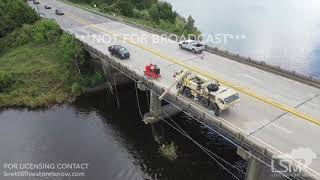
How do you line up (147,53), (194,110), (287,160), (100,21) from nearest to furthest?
1. (287,160)
2. (194,110)
3. (147,53)
4. (100,21)

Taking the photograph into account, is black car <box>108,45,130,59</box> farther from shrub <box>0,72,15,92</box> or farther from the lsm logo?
the lsm logo

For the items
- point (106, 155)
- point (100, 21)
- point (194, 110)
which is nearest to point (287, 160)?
point (194, 110)

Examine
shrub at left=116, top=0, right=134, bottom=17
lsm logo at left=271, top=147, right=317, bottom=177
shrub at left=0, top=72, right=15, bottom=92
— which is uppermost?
shrub at left=116, top=0, right=134, bottom=17

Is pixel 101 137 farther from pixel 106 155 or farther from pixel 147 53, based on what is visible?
pixel 147 53

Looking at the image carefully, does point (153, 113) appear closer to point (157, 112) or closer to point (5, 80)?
point (157, 112)

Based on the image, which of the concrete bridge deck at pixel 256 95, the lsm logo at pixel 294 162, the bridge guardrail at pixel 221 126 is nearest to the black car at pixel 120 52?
the concrete bridge deck at pixel 256 95

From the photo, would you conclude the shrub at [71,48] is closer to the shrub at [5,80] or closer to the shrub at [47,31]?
the shrub at [5,80]

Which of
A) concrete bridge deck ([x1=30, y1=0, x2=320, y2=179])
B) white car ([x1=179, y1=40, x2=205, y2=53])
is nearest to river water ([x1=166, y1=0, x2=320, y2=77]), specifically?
white car ([x1=179, y1=40, x2=205, y2=53])
